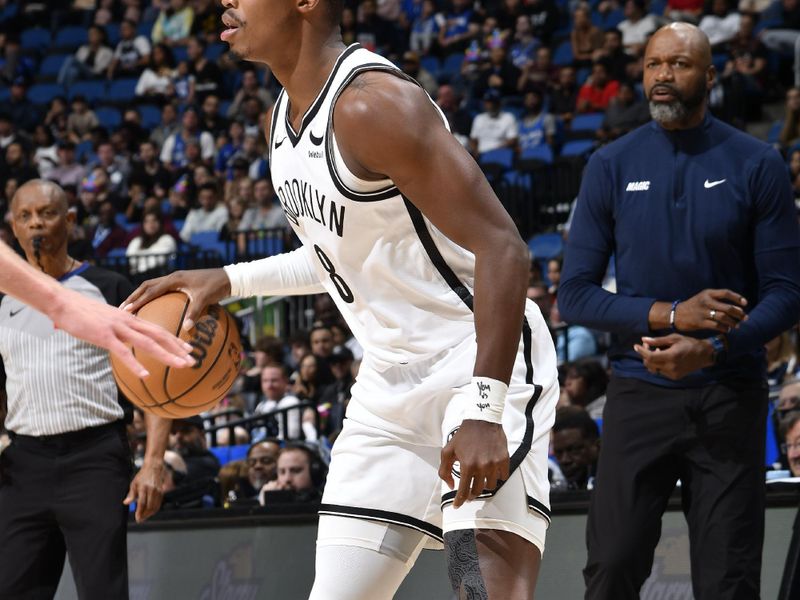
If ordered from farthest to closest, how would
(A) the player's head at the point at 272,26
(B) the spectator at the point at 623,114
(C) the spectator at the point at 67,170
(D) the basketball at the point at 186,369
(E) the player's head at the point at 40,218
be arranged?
(C) the spectator at the point at 67,170 → (B) the spectator at the point at 623,114 → (E) the player's head at the point at 40,218 → (D) the basketball at the point at 186,369 → (A) the player's head at the point at 272,26

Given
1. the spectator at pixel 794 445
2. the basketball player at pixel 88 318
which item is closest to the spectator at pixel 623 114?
the spectator at pixel 794 445

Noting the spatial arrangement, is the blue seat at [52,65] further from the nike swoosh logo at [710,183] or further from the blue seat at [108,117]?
the nike swoosh logo at [710,183]

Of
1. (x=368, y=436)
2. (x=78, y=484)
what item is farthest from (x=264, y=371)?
(x=368, y=436)

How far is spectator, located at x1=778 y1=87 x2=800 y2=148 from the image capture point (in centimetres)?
1143

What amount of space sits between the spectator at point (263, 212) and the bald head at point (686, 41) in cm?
1005

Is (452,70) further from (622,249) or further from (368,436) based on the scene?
(368,436)

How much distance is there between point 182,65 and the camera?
1861 cm

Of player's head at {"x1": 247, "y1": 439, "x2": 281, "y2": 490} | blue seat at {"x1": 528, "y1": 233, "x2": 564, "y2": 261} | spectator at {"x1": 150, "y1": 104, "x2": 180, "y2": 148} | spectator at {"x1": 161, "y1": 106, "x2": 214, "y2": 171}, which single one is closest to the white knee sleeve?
player's head at {"x1": 247, "y1": 439, "x2": 281, "y2": 490}

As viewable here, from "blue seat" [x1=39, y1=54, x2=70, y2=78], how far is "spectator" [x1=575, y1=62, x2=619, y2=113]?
936cm

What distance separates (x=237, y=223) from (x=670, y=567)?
10096mm

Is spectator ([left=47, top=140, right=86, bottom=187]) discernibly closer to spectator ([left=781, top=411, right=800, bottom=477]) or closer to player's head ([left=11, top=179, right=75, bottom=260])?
player's head ([left=11, top=179, right=75, bottom=260])

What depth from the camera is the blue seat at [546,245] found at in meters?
12.0

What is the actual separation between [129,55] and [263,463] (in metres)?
13.1

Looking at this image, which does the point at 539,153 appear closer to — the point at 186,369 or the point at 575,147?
the point at 575,147
